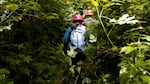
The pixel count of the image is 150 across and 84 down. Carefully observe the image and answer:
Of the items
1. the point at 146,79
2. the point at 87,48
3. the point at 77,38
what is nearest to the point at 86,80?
the point at 87,48

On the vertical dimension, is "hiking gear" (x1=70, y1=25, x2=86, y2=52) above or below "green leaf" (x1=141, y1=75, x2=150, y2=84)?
below

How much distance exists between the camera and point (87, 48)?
4.41 metres

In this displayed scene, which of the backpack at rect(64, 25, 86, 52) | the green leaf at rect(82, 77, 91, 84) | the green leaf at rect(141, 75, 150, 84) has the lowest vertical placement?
the green leaf at rect(82, 77, 91, 84)

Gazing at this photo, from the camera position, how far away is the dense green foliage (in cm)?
302

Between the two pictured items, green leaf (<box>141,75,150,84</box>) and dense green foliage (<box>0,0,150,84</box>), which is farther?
dense green foliage (<box>0,0,150,84</box>)

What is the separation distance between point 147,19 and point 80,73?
1.68 meters

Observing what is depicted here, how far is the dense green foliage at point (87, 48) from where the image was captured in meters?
3.02

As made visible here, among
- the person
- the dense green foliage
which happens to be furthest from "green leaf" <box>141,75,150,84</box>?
the person

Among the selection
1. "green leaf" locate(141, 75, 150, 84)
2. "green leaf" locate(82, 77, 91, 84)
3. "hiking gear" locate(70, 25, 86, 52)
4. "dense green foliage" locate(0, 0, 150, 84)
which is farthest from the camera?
"hiking gear" locate(70, 25, 86, 52)

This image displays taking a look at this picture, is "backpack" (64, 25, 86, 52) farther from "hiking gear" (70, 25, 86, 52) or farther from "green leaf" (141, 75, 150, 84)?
"green leaf" (141, 75, 150, 84)

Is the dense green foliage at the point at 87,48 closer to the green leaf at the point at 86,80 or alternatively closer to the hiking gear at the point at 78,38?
the green leaf at the point at 86,80

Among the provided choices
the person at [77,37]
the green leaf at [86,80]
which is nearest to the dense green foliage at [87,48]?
the green leaf at [86,80]

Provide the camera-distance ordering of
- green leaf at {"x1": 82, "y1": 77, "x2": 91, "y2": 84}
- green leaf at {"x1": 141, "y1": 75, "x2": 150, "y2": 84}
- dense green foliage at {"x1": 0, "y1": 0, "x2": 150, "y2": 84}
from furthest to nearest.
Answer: green leaf at {"x1": 82, "y1": 77, "x2": 91, "y2": 84} < dense green foliage at {"x1": 0, "y1": 0, "x2": 150, "y2": 84} < green leaf at {"x1": 141, "y1": 75, "x2": 150, "y2": 84}

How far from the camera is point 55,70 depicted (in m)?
6.00
